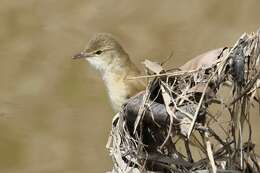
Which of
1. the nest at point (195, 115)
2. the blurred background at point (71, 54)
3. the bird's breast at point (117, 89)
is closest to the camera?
the nest at point (195, 115)

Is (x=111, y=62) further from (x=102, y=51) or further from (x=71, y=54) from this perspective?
(x=71, y=54)

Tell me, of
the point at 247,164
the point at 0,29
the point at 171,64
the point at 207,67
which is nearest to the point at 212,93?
the point at 207,67

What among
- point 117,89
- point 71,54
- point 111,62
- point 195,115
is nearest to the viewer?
point 195,115

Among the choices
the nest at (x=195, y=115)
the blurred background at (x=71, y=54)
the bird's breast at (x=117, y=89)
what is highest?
the blurred background at (x=71, y=54)

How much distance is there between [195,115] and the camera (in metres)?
1.92

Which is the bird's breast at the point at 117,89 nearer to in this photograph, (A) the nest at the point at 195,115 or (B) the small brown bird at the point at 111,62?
(B) the small brown bird at the point at 111,62

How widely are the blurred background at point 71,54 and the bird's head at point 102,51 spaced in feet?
6.16

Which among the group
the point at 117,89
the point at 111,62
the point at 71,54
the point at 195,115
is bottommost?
Answer: the point at 195,115

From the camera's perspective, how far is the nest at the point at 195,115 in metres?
1.94

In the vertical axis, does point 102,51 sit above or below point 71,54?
below

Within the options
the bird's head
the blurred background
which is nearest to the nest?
the bird's head

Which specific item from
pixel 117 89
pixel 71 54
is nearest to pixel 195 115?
pixel 117 89

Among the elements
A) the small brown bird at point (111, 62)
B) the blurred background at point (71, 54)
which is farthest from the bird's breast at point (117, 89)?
the blurred background at point (71, 54)

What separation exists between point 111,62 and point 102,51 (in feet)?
0.22
